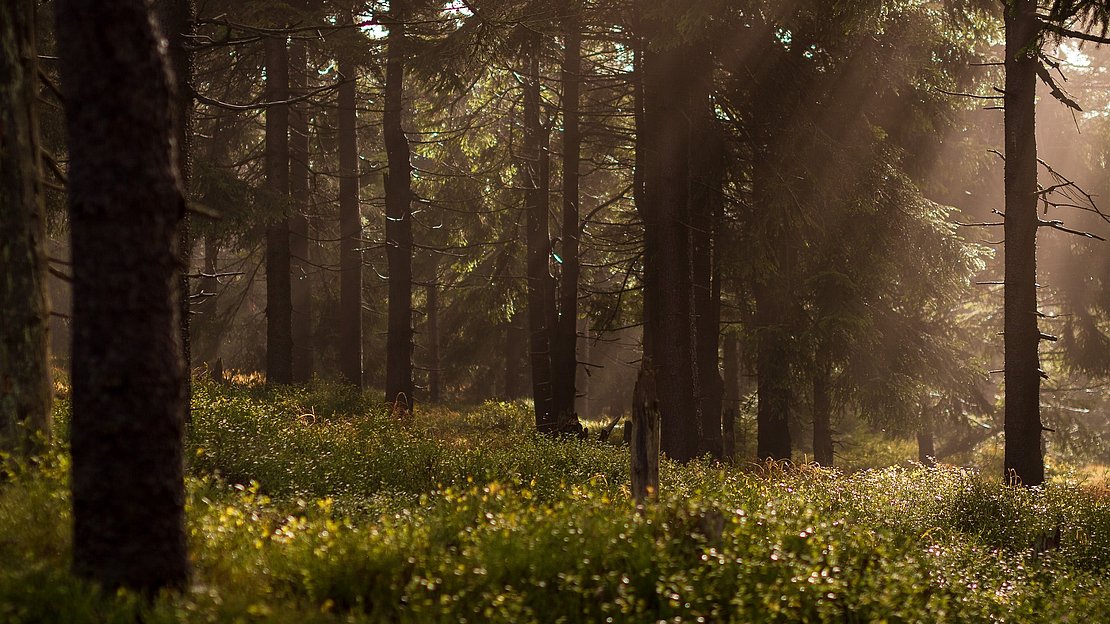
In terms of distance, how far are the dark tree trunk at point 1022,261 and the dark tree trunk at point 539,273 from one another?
27.8ft

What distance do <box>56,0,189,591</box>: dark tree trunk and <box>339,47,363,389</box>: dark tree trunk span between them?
14176 millimetres

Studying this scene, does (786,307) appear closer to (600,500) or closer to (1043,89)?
(600,500)

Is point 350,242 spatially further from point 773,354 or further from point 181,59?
point 773,354

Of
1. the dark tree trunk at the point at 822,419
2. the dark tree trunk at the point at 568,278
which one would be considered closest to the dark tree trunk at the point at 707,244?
the dark tree trunk at the point at 822,419

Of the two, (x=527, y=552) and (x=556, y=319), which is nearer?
(x=527, y=552)

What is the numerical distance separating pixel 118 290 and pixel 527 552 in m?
2.99

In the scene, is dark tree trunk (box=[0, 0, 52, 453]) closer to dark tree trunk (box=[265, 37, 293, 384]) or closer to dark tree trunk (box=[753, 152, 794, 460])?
dark tree trunk (box=[265, 37, 293, 384])

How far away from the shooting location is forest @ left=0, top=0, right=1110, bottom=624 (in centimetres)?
471

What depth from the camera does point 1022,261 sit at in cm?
1325

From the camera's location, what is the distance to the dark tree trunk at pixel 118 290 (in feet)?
15.0

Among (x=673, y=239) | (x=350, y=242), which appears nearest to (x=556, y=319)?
(x=673, y=239)

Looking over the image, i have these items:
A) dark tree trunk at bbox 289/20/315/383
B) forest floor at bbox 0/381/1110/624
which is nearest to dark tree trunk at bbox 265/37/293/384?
dark tree trunk at bbox 289/20/315/383

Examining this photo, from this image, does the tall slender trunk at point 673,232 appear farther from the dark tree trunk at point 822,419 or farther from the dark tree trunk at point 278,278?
the dark tree trunk at point 278,278

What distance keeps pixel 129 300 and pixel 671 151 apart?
35.2 ft
